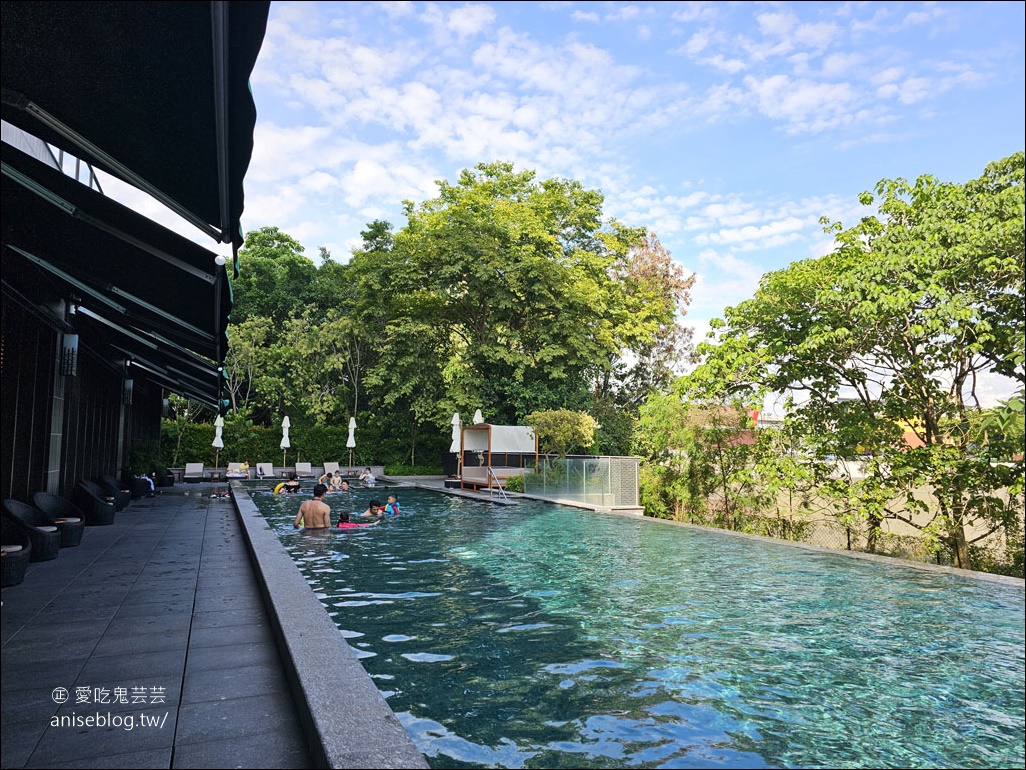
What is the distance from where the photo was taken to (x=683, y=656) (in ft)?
19.8

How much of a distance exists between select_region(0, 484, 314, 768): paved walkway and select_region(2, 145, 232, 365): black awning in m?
2.94

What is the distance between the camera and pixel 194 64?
303 centimetres

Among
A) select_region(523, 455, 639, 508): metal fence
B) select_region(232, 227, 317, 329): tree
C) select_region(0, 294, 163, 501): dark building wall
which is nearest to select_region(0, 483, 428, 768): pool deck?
select_region(0, 294, 163, 501): dark building wall

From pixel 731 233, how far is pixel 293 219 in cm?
3505

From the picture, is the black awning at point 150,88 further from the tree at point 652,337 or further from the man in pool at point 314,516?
the tree at point 652,337

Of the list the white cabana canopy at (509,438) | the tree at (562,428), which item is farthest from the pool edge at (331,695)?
the white cabana canopy at (509,438)

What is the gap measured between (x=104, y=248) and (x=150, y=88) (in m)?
3.25

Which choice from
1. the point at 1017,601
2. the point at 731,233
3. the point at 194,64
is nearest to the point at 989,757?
the point at 1017,601

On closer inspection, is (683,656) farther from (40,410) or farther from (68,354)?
(68,354)

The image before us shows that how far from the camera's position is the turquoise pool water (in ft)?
14.2

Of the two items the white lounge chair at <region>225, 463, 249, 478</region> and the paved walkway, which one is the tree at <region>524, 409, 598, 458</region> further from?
the paved walkway

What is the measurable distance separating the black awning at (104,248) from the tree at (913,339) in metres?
10.2

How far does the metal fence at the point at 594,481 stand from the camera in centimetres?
1883

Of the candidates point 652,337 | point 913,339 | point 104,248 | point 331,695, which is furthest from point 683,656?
point 652,337
